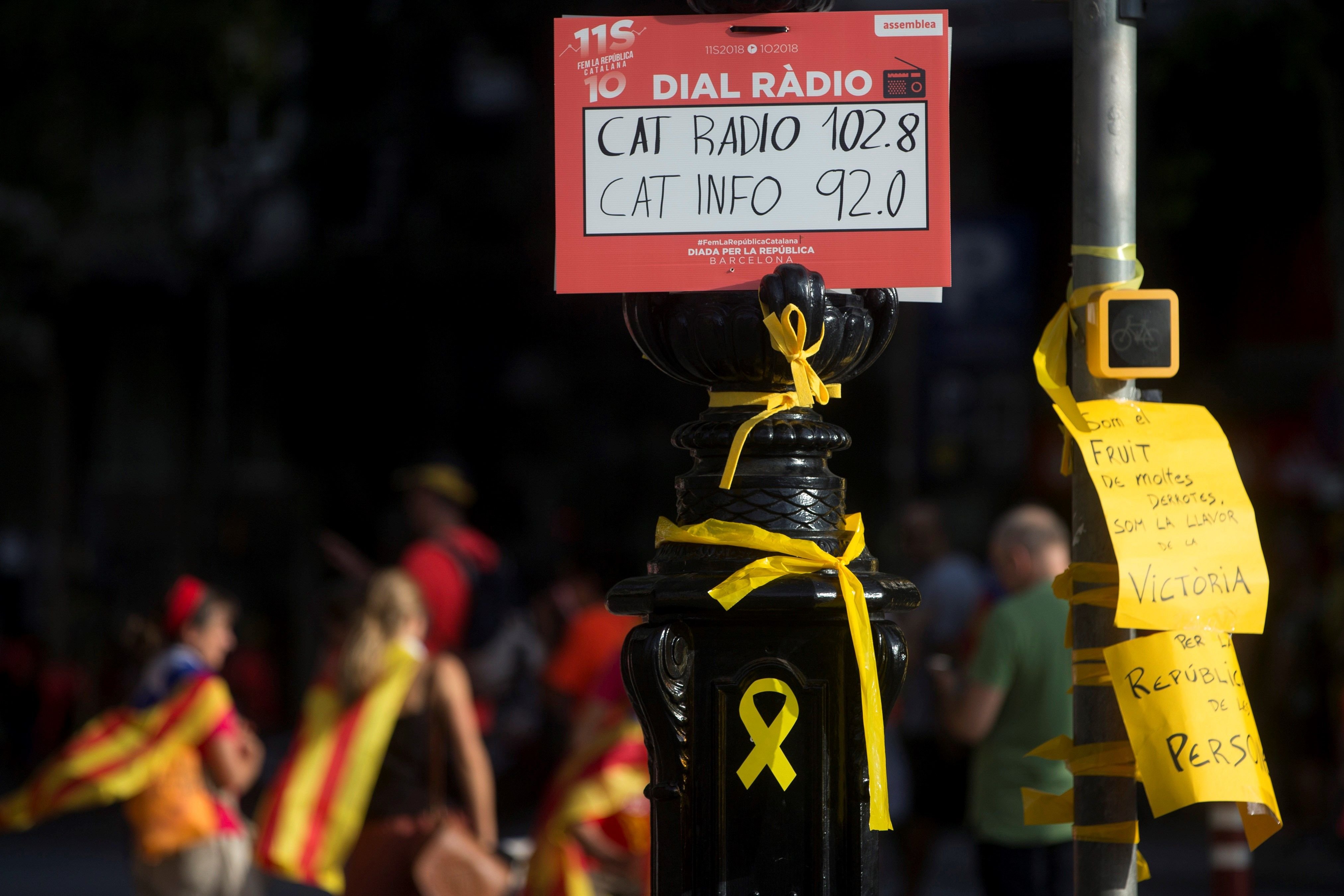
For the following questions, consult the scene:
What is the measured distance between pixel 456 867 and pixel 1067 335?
3032 millimetres

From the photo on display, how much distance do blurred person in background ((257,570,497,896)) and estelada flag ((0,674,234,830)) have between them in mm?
407

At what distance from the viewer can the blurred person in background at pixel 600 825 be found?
5285 mm

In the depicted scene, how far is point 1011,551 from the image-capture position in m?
5.36

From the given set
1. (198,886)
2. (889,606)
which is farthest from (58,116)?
(889,606)

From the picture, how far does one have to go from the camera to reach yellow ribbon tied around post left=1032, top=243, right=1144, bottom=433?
2.69 meters

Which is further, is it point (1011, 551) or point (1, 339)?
point (1, 339)

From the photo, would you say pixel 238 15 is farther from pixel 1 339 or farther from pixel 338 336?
pixel 1 339

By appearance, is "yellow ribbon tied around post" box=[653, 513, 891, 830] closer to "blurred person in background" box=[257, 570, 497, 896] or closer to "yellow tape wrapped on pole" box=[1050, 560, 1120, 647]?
"yellow tape wrapped on pole" box=[1050, 560, 1120, 647]

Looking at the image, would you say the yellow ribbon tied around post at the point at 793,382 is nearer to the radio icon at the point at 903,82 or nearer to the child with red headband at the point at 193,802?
the radio icon at the point at 903,82

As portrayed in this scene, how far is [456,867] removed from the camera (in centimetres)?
504

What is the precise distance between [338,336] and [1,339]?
3792 mm

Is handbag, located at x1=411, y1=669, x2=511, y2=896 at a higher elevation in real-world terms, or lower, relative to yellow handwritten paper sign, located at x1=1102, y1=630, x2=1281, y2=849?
lower

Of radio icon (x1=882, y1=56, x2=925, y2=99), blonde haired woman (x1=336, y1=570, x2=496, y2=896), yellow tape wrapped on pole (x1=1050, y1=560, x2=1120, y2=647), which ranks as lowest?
blonde haired woman (x1=336, y1=570, x2=496, y2=896)

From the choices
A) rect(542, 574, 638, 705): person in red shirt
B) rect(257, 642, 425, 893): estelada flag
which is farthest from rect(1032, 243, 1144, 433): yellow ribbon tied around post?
rect(542, 574, 638, 705): person in red shirt
